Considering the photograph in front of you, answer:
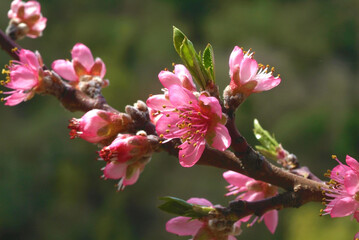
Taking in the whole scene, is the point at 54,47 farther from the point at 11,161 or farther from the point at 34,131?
the point at 11,161

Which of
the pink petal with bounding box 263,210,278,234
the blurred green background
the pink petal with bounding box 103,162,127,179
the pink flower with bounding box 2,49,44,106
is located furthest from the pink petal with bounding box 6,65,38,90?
the blurred green background

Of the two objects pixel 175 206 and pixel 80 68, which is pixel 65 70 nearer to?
pixel 80 68

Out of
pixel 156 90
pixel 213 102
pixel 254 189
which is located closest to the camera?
pixel 213 102

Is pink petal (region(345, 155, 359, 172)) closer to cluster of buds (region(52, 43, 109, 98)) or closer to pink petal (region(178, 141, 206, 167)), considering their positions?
pink petal (region(178, 141, 206, 167))

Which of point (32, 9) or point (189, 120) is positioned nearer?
point (189, 120)

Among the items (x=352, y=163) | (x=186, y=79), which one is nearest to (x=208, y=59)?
(x=186, y=79)

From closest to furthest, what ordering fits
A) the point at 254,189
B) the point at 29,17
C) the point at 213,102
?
the point at 213,102 → the point at 254,189 → the point at 29,17

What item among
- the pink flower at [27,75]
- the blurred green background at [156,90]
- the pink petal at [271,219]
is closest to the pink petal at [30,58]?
the pink flower at [27,75]

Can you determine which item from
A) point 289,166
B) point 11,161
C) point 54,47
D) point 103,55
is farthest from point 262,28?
point 289,166
